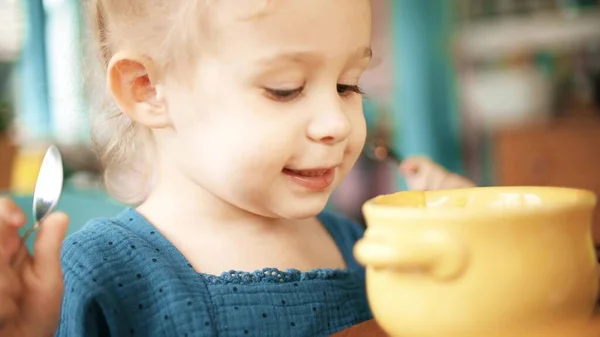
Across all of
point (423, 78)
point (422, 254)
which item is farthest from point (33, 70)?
point (422, 254)

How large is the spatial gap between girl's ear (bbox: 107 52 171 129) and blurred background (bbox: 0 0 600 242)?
194 cm

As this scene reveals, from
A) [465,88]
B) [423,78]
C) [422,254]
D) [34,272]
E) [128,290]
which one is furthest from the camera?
[465,88]

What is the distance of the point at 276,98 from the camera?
0.55 metres

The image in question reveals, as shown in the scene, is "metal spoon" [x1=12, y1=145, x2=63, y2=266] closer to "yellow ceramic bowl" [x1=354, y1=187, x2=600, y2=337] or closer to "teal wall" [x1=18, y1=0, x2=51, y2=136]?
"yellow ceramic bowl" [x1=354, y1=187, x2=600, y2=337]

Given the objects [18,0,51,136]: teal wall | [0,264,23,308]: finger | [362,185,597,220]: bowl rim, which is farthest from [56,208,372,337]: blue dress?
[18,0,51,136]: teal wall

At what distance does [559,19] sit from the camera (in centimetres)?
282

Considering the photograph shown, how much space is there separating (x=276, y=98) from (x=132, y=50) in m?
0.15

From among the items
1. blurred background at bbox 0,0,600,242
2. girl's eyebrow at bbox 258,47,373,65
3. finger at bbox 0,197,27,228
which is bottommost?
blurred background at bbox 0,0,600,242

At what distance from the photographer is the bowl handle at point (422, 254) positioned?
349mm

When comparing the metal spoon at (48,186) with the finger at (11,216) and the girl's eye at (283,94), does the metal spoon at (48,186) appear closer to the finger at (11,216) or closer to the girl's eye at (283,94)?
the finger at (11,216)

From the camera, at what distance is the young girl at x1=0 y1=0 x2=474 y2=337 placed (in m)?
0.54

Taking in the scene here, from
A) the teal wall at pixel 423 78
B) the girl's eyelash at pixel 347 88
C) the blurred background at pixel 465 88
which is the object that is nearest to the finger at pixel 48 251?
the girl's eyelash at pixel 347 88

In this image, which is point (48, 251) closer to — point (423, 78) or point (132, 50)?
point (132, 50)

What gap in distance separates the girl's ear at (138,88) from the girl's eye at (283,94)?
0.36ft
